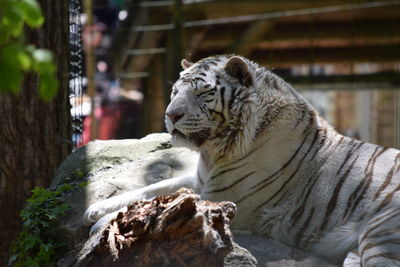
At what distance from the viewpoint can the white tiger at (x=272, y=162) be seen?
3705mm

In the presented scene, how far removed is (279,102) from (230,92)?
280 mm

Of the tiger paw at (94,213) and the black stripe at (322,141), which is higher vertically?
the black stripe at (322,141)

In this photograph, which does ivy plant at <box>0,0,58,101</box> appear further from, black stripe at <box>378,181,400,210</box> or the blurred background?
the blurred background

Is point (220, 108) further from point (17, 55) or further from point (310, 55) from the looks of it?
point (310, 55)

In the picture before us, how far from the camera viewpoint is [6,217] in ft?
15.3

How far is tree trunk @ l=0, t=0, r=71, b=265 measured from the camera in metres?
4.64

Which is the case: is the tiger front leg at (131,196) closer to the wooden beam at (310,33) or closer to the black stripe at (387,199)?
the black stripe at (387,199)

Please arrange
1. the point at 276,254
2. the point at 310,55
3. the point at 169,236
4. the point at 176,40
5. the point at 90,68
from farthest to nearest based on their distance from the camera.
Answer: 1. the point at 90,68
2. the point at 310,55
3. the point at 176,40
4. the point at 276,254
5. the point at 169,236

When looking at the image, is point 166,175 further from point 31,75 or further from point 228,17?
point 228,17

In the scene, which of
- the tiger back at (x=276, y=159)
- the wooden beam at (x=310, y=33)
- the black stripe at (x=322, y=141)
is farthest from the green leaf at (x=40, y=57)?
the wooden beam at (x=310, y=33)

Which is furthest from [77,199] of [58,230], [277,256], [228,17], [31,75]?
[228,17]

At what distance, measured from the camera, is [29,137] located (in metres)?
4.70

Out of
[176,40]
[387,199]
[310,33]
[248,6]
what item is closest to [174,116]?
[387,199]

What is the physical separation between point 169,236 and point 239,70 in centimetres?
140
